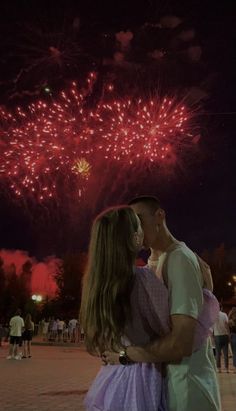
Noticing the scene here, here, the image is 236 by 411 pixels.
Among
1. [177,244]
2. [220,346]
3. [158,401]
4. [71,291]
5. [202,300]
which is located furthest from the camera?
[71,291]

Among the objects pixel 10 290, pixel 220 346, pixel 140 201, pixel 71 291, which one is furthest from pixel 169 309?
pixel 10 290

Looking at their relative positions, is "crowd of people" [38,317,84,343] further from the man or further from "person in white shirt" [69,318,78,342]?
the man

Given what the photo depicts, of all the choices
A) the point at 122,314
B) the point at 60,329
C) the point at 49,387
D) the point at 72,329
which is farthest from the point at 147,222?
the point at 60,329

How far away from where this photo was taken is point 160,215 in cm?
302

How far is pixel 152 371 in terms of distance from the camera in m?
2.52

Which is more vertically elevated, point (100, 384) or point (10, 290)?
point (10, 290)

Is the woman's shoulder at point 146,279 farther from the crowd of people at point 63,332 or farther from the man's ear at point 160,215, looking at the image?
the crowd of people at point 63,332

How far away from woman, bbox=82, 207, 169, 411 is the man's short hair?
0.40 m

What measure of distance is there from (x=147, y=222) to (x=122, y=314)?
2.04 ft

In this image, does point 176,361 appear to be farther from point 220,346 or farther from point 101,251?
point 220,346

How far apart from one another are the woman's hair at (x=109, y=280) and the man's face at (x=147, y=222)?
12.4 inches

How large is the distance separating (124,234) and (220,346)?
1283cm

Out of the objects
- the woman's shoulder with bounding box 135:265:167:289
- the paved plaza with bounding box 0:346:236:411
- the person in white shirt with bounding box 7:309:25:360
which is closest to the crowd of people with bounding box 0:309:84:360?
the person in white shirt with bounding box 7:309:25:360

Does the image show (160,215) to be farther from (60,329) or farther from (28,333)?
(60,329)
